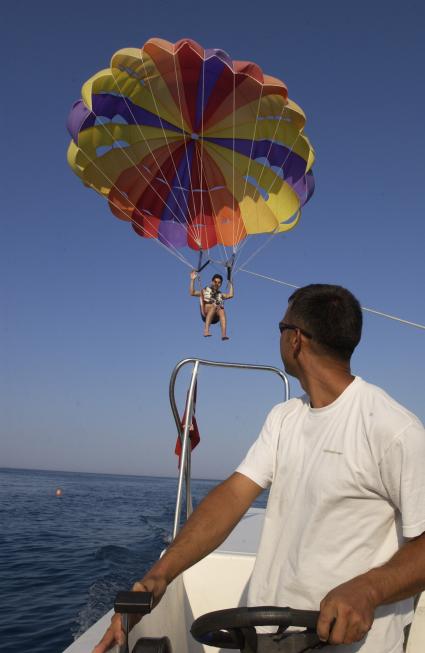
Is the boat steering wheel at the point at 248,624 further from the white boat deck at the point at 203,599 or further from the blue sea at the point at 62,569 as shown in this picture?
the blue sea at the point at 62,569

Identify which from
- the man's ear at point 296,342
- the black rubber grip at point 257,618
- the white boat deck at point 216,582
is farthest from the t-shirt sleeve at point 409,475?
the white boat deck at point 216,582

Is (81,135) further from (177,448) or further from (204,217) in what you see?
(177,448)

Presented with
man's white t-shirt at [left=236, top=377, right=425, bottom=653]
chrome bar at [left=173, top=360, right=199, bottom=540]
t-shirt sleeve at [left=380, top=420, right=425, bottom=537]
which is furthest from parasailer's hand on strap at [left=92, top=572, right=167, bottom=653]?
chrome bar at [left=173, top=360, right=199, bottom=540]

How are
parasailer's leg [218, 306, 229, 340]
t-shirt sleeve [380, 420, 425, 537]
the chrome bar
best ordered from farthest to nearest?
1. parasailer's leg [218, 306, 229, 340]
2. the chrome bar
3. t-shirt sleeve [380, 420, 425, 537]

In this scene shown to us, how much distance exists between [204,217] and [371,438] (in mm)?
10784

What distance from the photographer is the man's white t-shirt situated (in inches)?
61.0

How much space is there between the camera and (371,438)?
62.9 inches

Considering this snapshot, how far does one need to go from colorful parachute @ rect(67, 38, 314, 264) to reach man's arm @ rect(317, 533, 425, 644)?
916cm

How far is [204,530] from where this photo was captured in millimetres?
1867

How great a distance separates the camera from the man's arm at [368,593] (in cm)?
137

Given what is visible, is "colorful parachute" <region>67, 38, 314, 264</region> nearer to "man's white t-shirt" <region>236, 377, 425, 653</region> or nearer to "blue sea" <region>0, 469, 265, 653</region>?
"blue sea" <region>0, 469, 265, 653</region>

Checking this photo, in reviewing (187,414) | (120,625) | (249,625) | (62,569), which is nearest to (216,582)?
(187,414)

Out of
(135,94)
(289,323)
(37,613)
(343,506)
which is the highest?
(135,94)

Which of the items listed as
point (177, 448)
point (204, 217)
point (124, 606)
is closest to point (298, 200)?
point (204, 217)
